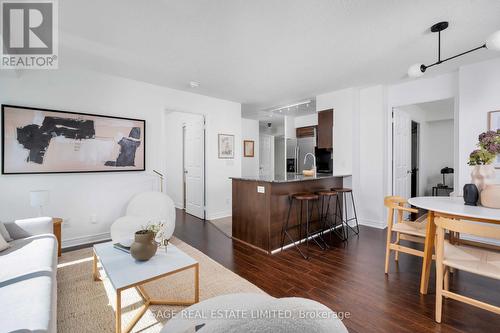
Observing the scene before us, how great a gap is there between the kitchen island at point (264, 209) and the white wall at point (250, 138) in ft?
9.98

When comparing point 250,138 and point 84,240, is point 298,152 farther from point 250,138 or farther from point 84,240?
point 84,240

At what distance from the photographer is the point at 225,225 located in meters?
4.34

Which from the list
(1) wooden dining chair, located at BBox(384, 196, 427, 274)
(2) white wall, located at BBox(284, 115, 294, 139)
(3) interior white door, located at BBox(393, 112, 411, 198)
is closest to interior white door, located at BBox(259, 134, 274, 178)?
(2) white wall, located at BBox(284, 115, 294, 139)

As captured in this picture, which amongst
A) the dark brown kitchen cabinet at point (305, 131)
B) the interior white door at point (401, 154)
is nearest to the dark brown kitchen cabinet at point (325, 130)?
the interior white door at point (401, 154)

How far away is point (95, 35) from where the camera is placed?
7.80 feet

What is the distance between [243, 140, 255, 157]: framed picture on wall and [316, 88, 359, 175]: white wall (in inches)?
105

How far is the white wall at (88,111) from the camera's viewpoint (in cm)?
286

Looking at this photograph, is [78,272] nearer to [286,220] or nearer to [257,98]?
[286,220]

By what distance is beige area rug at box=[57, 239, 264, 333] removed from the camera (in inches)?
67.2

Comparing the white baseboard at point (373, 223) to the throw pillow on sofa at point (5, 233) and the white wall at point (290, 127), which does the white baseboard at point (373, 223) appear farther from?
the throw pillow on sofa at point (5, 233)

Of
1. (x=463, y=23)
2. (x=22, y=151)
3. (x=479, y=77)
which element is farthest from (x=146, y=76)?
(x=479, y=77)

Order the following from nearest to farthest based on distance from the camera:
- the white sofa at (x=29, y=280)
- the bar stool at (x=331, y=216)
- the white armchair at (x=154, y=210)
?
the white sofa at (x=29, y=280), the white armchair at (x=154, y=210), the bar stool at (x=331, y=216)

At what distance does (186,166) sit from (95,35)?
347 centimetres

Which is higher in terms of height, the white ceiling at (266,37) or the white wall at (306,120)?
the white ceiling at (266,37)
